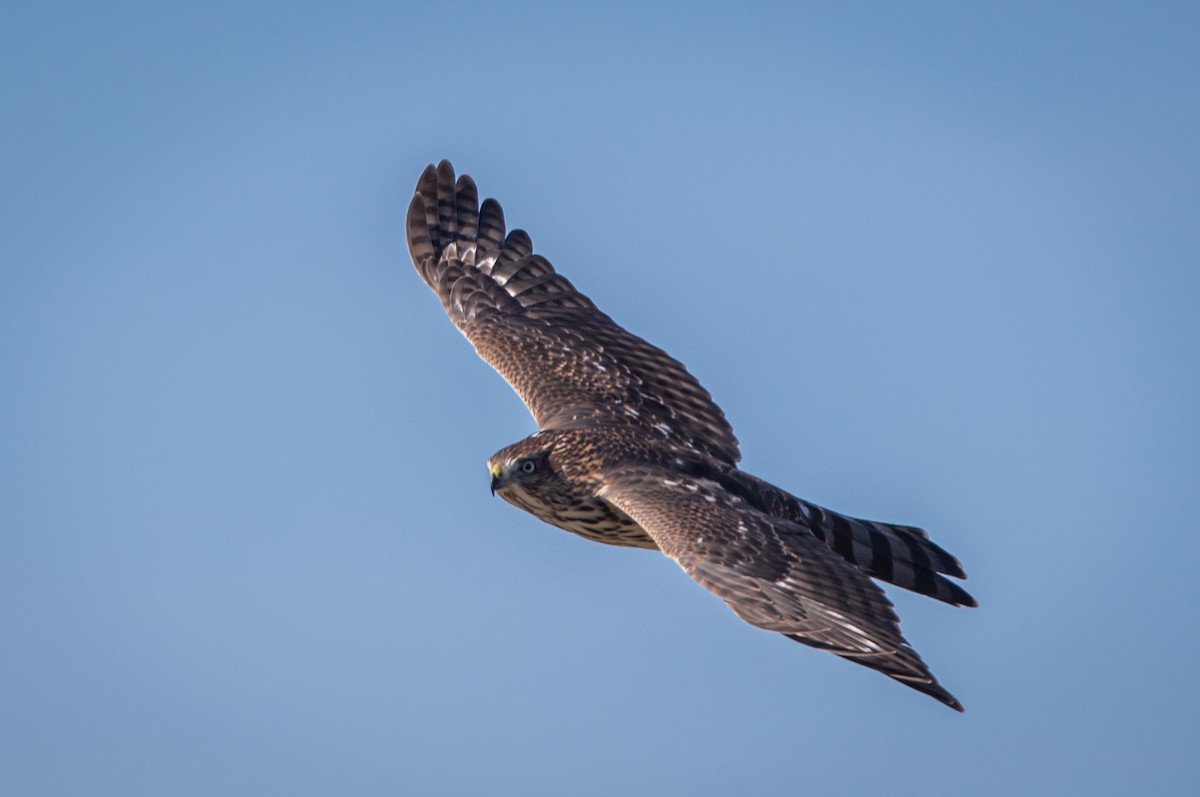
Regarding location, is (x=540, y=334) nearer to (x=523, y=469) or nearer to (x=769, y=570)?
(x=523, y=469)

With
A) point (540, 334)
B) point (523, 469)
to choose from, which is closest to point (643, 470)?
point (523, 469)

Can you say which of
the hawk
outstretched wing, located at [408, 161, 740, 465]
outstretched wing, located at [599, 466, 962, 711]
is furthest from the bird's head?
outstretched wing, located at [408, 161, 740, 465]

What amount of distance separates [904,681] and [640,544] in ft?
14.5

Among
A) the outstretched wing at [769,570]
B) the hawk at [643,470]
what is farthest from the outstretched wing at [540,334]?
the outstretched wing at [769,570]

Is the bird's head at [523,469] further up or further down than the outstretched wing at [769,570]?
further up

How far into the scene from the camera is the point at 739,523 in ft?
43.9

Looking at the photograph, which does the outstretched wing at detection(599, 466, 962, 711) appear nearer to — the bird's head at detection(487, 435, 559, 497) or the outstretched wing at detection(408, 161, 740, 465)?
the bird's head at detection(487, 435, 559, 497)

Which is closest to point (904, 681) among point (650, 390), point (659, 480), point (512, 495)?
point (659, 480)

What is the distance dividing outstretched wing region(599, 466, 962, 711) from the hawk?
0.6 inches

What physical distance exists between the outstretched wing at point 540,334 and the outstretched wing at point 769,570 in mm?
2062

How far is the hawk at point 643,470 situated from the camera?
1229 cm

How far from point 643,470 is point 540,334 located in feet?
11.4

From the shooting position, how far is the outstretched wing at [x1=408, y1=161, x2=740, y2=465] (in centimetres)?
1653

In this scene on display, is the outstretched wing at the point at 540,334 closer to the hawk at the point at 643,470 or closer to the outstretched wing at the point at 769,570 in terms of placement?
→ the hawk at the point at 643,470
